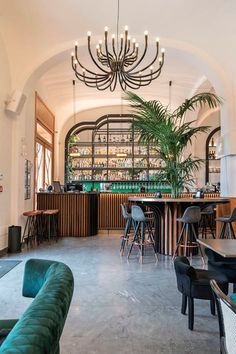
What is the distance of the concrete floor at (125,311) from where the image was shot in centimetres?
250

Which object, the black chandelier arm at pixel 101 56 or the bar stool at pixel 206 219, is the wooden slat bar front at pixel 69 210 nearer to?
the bar stool at pixel 206 219

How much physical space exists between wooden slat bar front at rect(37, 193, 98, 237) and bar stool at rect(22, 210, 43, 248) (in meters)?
0.65

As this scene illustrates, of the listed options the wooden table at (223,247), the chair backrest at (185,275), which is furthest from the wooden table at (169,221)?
the wooden table at (223,247)

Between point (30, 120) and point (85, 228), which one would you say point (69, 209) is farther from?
point (30, 120)

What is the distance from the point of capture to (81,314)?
Result: 3.11m

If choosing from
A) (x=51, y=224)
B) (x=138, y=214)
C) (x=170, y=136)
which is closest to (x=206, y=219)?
(x=170, y=136)

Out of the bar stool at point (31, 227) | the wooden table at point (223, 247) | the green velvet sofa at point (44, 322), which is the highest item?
the green velvet sofa at point (44, 322)

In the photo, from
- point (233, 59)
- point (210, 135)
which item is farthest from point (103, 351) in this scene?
point (210, 135)

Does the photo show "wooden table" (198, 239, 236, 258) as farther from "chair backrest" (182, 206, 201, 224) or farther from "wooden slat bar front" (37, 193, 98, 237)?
"wooden slat bar front" (37, 193, 98, 237)

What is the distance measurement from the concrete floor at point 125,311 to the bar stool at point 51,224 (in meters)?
2.36

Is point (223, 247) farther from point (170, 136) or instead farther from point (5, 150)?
point (5, 150)

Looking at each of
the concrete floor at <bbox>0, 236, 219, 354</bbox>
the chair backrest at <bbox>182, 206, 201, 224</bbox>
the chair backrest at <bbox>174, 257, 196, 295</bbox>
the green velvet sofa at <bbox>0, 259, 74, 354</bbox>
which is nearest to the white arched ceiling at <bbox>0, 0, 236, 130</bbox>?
the chair backrest at <bbox>182, 206, 201, 224</bbox>

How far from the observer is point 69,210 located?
8156mm

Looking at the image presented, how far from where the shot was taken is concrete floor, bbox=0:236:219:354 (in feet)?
8.21
